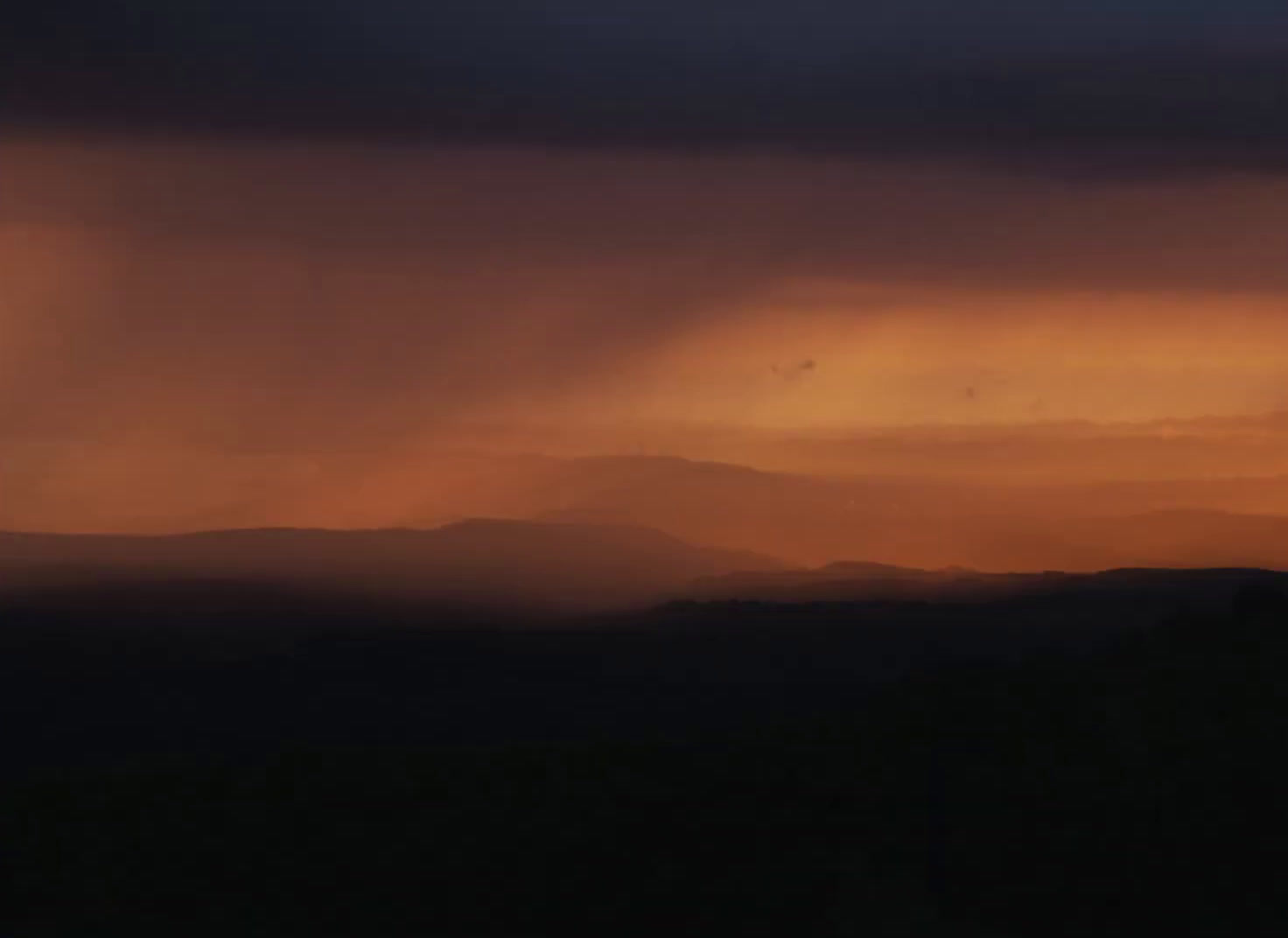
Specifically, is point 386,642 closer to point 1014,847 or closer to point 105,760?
point 105,760

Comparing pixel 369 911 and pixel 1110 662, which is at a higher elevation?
pixel 1110 662

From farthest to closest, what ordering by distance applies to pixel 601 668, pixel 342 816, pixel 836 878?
1. pixel 601 668
2. pixel 342 816
3. pixel 836 878

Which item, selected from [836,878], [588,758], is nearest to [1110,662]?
[588,758]

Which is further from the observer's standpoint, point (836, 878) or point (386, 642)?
point (386, 642)

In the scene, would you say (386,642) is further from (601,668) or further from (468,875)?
(468,875)

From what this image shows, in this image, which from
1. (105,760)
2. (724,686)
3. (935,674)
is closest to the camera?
(935,674)

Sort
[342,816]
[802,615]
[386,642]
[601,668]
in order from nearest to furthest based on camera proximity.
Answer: [342,816] < [601,668] < [386,642] < [802,615]

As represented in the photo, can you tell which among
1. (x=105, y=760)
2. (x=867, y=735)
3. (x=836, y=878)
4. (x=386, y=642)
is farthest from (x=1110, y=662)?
(x=386, y=642)

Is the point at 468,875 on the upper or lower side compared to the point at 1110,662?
lower

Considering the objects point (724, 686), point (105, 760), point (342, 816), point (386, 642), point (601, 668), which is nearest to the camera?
point (342, 816)
